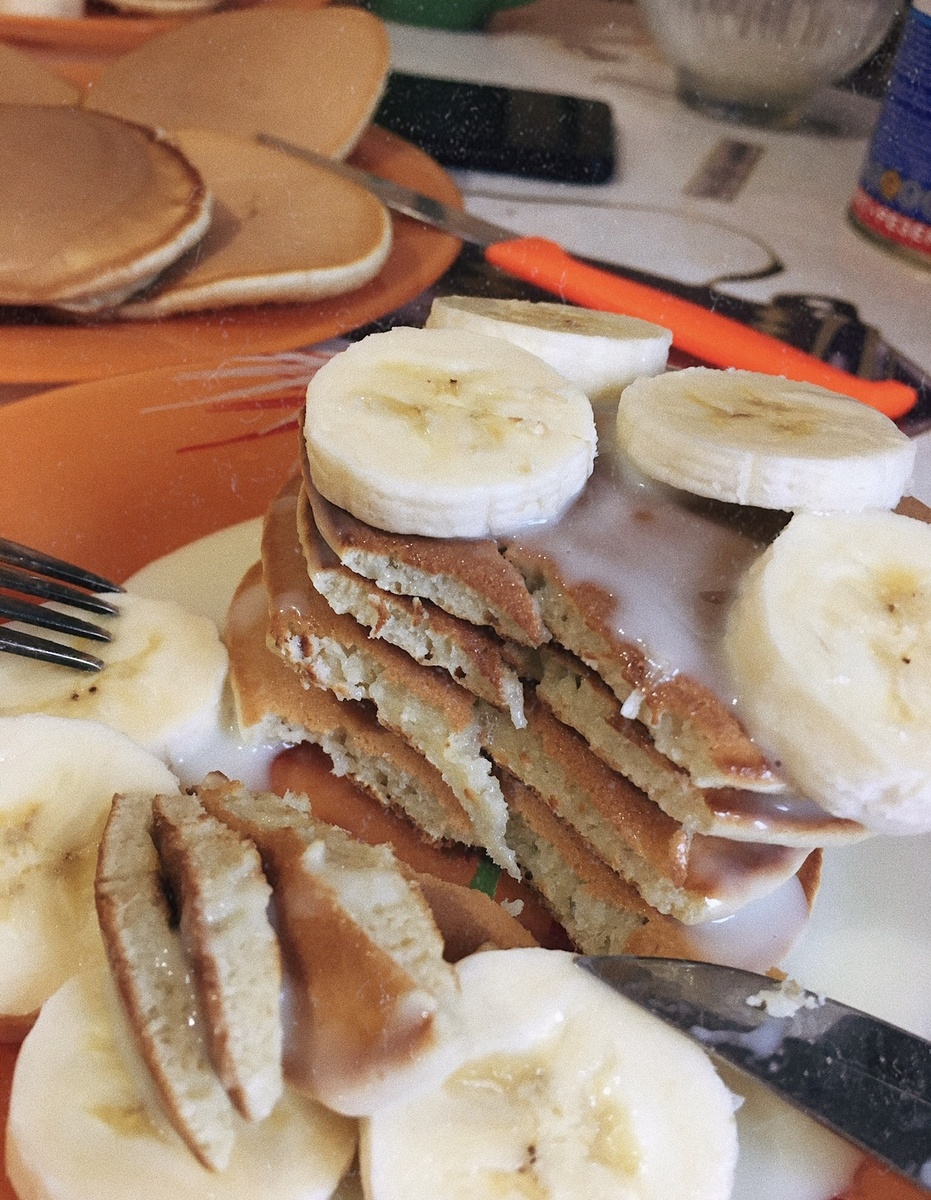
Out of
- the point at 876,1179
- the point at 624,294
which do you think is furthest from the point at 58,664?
the point at 624,294

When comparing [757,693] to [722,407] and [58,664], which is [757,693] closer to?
[722,407]

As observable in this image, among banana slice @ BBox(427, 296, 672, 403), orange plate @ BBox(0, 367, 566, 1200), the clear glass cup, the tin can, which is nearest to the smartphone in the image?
the clear glass cup

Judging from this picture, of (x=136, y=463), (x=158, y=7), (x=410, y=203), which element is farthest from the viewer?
(x=158, y=7)

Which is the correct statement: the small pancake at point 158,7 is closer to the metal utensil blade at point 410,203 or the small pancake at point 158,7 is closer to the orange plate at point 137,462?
the metal utensil blade at point 410,203

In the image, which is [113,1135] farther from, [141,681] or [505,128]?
[505,128]

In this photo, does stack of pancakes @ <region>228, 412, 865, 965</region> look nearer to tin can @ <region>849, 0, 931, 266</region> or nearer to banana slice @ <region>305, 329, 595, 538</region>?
banana slice @ <region>305, 329, 595, 538</region>

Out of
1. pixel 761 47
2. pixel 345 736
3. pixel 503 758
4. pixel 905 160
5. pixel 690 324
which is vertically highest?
pixel 761 47

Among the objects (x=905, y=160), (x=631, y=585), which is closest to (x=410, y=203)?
(x=905, y=160)
